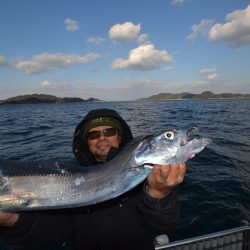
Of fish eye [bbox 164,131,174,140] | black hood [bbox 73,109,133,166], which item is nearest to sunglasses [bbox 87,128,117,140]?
black hood [bbox 73,109,133,166]

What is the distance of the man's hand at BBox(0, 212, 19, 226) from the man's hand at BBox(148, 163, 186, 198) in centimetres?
155

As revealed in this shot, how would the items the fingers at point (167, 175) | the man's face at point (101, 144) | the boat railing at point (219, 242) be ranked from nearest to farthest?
the fingers at point (167, 175), the man's face at point (101, 144), the boat railing at point (219, 242)

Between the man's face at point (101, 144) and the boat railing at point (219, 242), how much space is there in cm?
186

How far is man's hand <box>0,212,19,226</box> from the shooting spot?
3.16 m

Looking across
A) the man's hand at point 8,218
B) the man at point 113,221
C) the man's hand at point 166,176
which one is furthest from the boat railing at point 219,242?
the man's hand at point 8,218

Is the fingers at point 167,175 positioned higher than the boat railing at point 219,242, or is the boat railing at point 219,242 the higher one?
the fingers at point 167,175

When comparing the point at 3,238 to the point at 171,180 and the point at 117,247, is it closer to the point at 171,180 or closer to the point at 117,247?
the point at 117,247

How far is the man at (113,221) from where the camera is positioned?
3.11 meters

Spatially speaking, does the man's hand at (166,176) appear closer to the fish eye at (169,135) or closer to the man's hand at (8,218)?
the fish eye at (169,135)

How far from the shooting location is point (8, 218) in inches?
126

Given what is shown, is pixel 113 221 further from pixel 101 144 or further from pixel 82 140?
pixel 82 140

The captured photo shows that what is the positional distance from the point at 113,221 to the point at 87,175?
891mm

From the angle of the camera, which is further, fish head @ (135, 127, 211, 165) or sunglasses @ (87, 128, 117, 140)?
sunglasses @ (87, 128, 117, 140)

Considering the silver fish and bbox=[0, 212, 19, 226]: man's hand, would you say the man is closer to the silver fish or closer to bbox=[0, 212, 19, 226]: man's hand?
bbox=[0, 212, 19, 226]: man's hand
